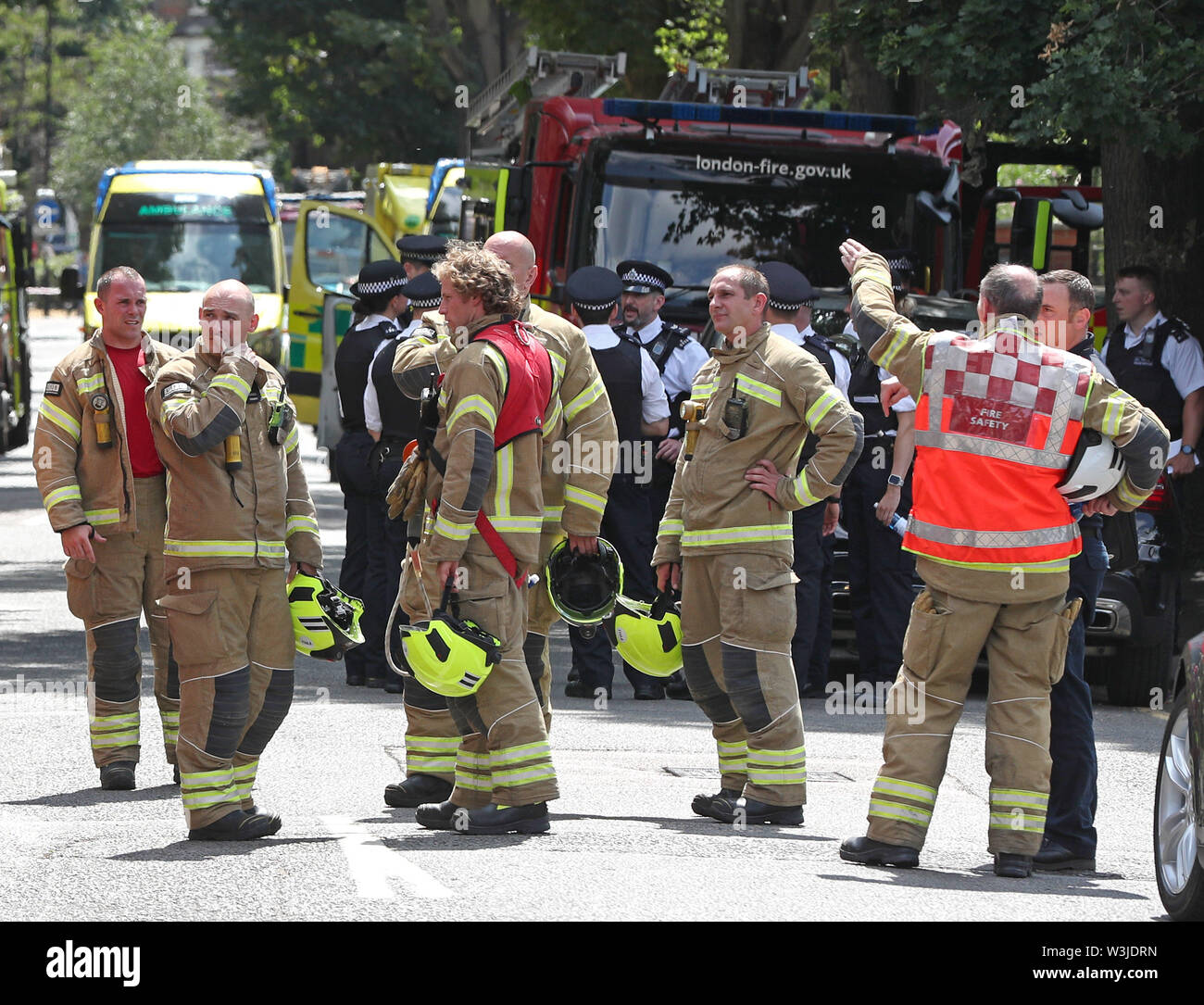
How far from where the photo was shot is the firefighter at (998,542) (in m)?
6.61

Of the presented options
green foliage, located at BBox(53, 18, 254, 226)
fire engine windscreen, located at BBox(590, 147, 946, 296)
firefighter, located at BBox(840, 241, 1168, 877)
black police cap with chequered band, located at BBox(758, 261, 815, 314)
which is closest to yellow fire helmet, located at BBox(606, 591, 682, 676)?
firefighter, located at BBox(840, 241, 1168, 877)

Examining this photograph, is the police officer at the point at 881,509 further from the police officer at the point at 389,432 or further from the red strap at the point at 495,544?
the red strap at the point at 495,544

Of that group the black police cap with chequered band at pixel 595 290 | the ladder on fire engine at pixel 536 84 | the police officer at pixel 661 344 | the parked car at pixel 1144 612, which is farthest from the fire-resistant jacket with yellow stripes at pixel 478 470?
the ladder on fire engine at pixel 536 84

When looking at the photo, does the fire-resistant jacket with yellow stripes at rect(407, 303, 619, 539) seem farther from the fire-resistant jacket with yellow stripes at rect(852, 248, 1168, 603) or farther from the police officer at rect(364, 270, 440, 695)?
the police officer at rect(364, 270, 440, 695)

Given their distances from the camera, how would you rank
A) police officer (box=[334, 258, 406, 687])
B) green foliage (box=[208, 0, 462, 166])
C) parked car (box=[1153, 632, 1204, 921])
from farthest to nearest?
green foliage (box=[208, 0, 462, 166]) → police officer (box=[334, 258, 406, 687]) → parked car (box=[1153, 632, 1204, 921])

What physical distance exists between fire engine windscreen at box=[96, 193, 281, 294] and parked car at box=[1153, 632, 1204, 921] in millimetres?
20291

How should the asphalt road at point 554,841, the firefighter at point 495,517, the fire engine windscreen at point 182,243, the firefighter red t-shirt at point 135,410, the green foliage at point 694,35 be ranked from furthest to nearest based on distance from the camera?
1. the green foliage at point 694,35
2. the fire engine windscreen at point 182,243
3. the firefighter red t-shirt at point 135,410
4. the firefighter at point 495,517
5. the asphalt road at point 554,841

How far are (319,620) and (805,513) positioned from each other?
3.25 meters

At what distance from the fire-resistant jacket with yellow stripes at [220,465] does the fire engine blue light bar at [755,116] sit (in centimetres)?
648

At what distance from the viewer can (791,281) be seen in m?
9.34

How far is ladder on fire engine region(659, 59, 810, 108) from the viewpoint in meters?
14.9

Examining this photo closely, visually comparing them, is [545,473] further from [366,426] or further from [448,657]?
[366,426]

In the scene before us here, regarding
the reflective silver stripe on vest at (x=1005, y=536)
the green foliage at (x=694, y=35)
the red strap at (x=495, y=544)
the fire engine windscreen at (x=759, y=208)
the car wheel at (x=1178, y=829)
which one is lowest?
the car wheel at (x=1178, y=829)
